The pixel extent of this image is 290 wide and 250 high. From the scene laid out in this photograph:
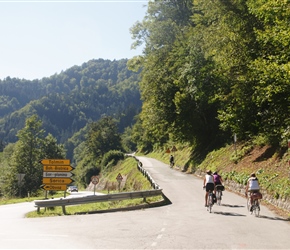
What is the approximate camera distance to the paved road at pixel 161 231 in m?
10.3

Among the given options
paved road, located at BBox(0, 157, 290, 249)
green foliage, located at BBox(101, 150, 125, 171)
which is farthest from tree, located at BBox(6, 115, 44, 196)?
paved road, located at BBox(0, 157, 290, 249)

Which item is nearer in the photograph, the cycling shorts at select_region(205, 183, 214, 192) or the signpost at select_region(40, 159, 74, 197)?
the cycling shorts at select_region(205, 183, 214, 192)

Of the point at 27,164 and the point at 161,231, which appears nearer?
the point at 161,231

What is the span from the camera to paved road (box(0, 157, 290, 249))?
33.7 feet

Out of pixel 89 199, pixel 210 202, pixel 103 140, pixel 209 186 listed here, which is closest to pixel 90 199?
pixel 89 199

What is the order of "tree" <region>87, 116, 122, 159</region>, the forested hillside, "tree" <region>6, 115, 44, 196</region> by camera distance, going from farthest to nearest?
"tree" <region>87, 116, 122, 159</region> → "tree" <region>6, 115, 44, 196</region> → the forested hillside

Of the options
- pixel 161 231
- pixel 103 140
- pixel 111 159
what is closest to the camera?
pixel 161 231

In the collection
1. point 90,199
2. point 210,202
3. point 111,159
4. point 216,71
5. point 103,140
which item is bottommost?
point 111,159

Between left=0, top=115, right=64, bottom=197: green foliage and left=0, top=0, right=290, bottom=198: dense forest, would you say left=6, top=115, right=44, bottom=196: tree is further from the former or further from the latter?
left=0, top=0, right=290, bottom=198: dense forest

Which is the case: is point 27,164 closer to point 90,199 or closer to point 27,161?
point 27,161

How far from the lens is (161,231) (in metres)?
12.3

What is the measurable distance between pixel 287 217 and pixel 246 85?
11.6 metres

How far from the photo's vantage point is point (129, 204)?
20.1 metres

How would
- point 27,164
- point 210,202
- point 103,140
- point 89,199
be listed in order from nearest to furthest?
point 210,202
point 89,199
point 27,164
point 103,140
